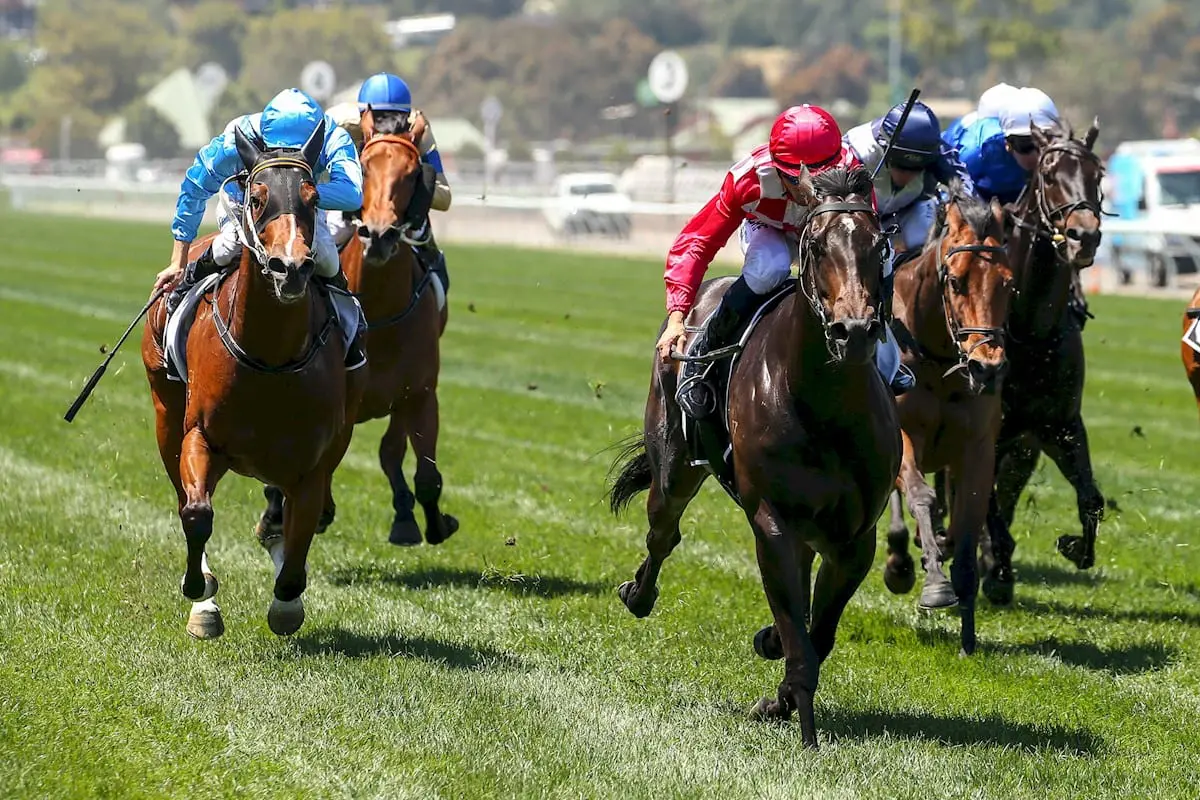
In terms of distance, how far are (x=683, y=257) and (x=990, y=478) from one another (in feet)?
7.23

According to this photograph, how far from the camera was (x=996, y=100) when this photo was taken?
9.12 metres

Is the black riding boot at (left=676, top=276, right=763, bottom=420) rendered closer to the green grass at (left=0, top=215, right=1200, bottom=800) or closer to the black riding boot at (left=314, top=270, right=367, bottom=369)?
the green grass at (left=0, top=215, right=1200, bottom=800)

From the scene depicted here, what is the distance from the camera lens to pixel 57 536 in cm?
953

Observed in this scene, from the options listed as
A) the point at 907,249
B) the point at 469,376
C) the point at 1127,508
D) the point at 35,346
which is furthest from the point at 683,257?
the point at 35,346

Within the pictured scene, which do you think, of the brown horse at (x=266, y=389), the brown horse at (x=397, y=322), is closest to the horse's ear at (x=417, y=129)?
the brown horse at (x=397, y=322)

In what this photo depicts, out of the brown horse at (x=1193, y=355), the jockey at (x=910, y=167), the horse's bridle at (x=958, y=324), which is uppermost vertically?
the jockey at (x=910, y=167)

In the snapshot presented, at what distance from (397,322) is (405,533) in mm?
1101

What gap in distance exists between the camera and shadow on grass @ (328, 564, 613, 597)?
908cm

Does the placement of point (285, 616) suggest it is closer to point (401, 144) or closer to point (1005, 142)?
point (401, 144)

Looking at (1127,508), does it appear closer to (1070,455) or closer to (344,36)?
(1070,455)

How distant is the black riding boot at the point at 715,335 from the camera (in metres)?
6.94

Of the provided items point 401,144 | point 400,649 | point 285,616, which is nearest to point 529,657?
point 400,649

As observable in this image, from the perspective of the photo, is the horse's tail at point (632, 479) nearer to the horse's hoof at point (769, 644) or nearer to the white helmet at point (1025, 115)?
the horse's hoof at point (769, 644)

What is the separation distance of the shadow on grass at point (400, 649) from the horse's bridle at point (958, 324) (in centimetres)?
229
